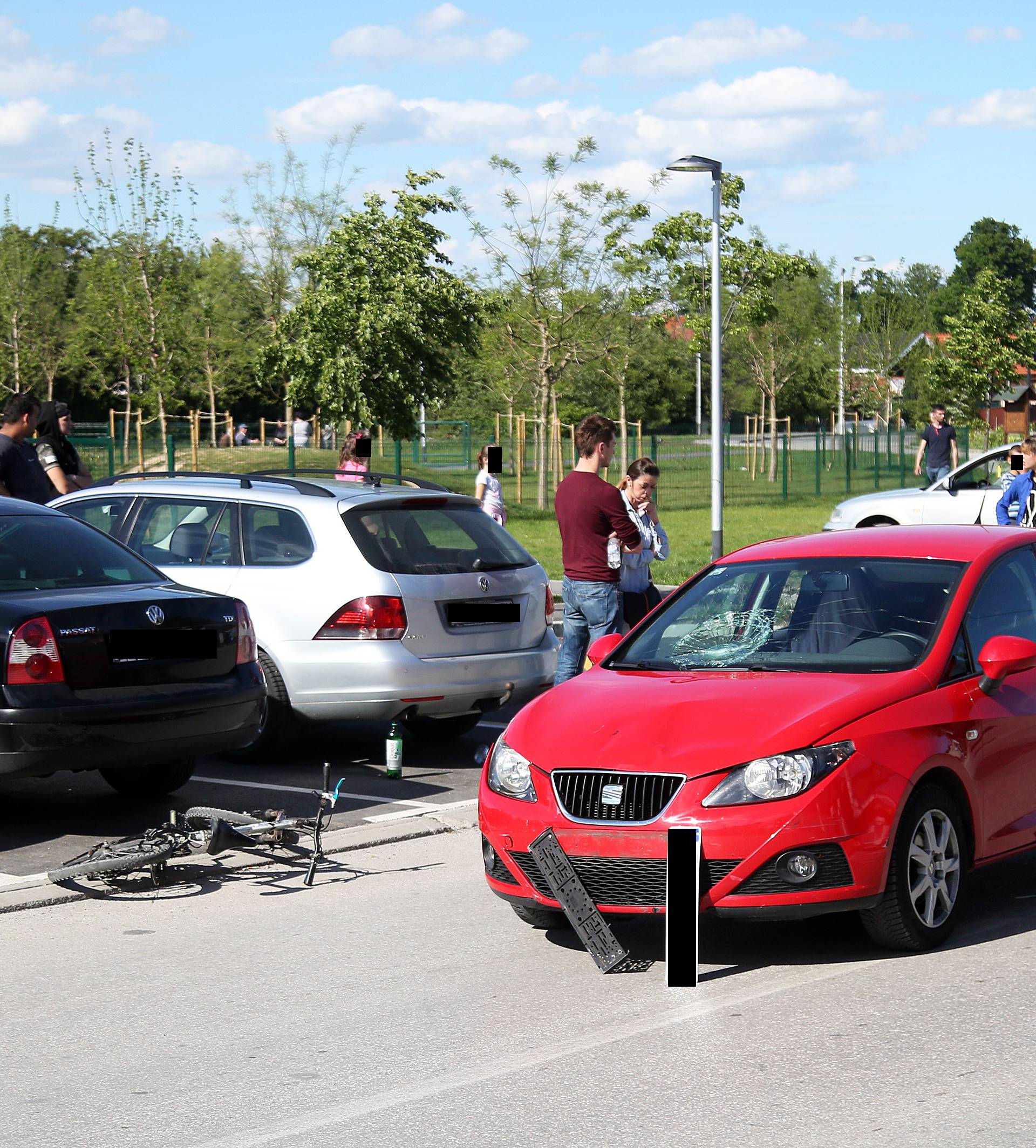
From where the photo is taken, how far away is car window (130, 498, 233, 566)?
9711 mm

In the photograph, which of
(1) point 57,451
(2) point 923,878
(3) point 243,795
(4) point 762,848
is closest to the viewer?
(4) point 762,848

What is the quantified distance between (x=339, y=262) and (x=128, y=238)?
29.0 ft

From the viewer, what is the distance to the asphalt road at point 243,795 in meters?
7.68

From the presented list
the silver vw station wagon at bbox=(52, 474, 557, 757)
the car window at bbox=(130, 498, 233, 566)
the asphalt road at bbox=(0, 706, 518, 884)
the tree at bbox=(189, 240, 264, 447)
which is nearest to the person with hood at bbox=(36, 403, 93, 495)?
the car window at bbox=(130, 498, 233, 566)

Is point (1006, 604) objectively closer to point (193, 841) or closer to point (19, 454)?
point (193, 841)

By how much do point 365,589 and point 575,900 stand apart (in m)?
3.83

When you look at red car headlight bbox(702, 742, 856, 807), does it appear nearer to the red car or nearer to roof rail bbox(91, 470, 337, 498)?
the red car

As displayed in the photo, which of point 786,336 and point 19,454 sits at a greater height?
point 786,336

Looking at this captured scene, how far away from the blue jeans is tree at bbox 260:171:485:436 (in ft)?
65.9

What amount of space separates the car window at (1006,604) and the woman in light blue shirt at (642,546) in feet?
11.0

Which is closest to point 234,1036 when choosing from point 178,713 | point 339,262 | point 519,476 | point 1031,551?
point 178,713

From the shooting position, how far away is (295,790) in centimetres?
873

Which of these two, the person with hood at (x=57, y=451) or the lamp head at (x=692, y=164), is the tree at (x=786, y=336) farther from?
the person with hood at (x=57, y=451)

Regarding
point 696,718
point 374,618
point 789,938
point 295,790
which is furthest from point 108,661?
point 789,938
